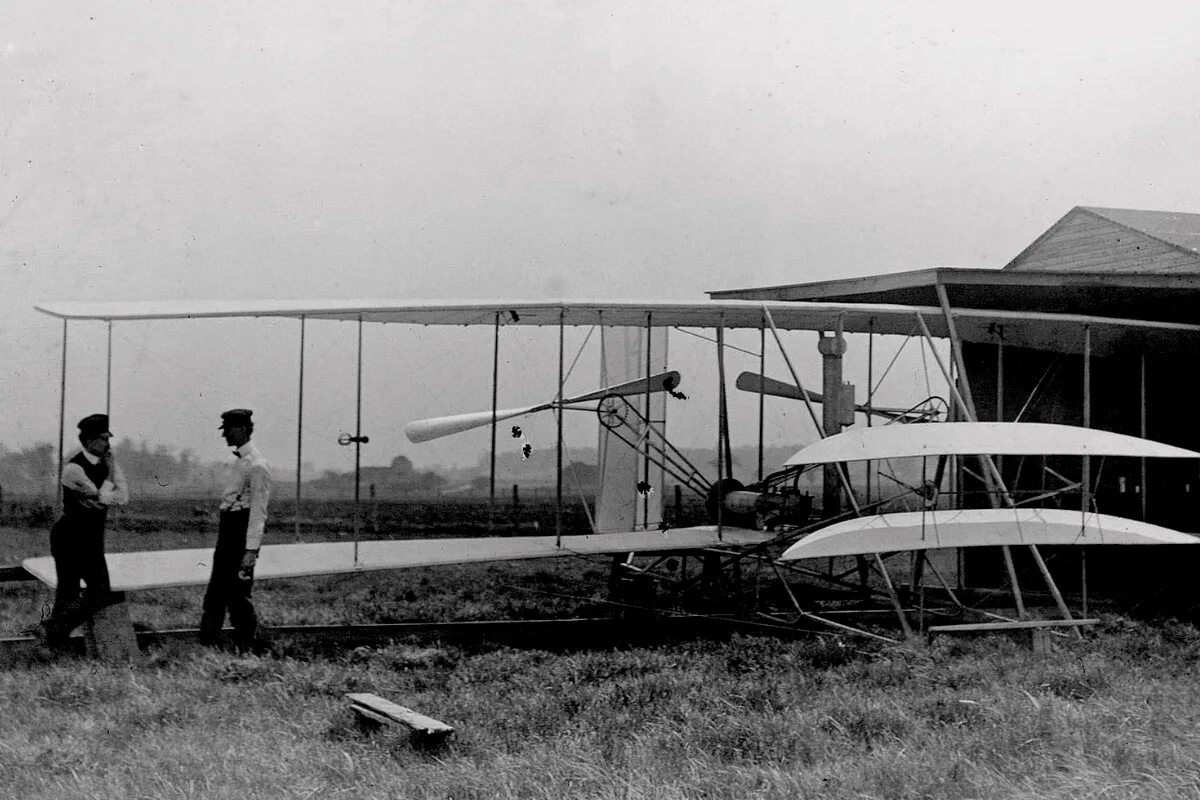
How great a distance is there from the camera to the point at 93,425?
8727 millimetres

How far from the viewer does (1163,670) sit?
885cm

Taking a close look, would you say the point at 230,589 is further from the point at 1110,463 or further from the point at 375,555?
the point at 1110,463

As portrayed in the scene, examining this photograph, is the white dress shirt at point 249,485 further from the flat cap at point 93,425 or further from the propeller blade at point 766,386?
the propeller blade at point 766,386

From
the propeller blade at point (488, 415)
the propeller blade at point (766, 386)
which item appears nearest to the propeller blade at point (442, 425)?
the propeller blade at point (488, 415)

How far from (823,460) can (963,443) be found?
1.12 metres

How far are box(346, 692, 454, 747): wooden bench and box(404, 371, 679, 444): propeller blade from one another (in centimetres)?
412

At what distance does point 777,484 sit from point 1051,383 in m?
3.85

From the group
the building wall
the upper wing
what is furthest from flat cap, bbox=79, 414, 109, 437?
the building wall

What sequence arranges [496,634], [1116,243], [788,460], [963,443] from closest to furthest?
[963,443] → [788,460] → [496,634] → [1116,243]

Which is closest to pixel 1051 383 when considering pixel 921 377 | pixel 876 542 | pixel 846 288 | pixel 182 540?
pixel 921 377

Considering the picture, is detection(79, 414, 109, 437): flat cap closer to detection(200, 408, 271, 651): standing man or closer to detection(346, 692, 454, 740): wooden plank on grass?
detection(200, 408, 271, 651): standing man

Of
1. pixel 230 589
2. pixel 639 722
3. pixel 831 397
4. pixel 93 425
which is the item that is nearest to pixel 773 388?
pixel 831 397

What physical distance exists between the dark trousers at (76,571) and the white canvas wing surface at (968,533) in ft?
17.0

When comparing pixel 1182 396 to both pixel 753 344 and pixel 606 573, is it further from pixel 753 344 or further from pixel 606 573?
pixel 606 573
